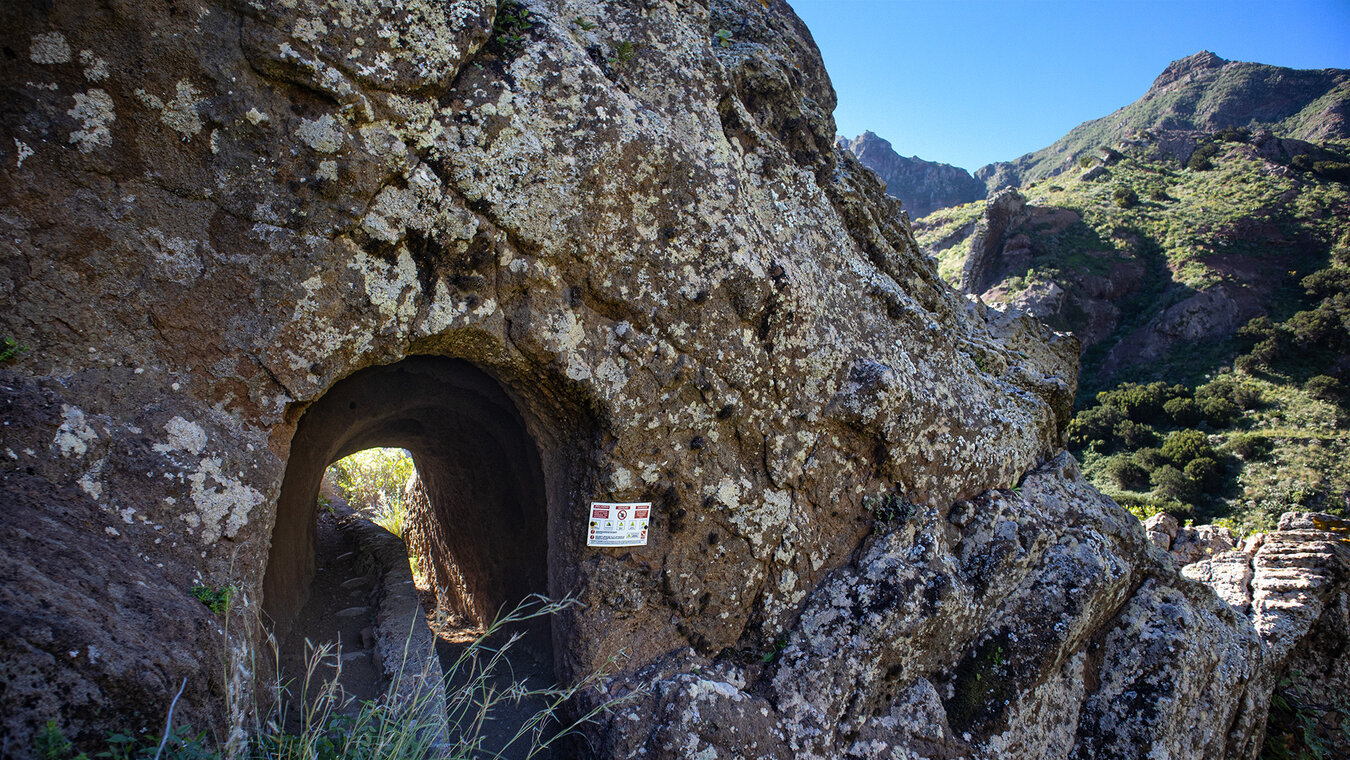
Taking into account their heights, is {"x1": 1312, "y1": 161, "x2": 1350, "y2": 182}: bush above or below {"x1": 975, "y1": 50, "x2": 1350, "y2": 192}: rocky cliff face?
below

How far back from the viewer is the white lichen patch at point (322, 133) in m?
2.81

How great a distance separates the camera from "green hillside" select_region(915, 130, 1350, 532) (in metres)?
17.5

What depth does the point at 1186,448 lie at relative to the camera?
18.4m

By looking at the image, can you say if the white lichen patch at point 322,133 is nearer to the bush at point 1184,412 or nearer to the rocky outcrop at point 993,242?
the bush at point 1184,412

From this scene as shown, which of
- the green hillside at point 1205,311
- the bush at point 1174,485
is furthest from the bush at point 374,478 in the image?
the bush at point 1174,485

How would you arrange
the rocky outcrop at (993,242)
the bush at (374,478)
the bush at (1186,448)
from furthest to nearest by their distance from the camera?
the rocky outcrop at (993,242) → the bush at (1186,448) → the bush at (374,478)

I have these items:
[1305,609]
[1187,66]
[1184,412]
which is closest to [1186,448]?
[1184,412]

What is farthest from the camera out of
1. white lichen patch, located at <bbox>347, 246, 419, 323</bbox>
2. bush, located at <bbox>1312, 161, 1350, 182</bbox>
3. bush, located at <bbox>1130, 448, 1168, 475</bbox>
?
bush, located at <bbox>1312, 161, 1350, 182</bbox>

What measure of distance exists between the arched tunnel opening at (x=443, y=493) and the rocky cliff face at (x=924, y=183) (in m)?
68.6

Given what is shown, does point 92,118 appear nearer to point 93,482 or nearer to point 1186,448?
point 93,482

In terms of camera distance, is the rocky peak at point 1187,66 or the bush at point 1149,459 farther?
the rocky peak at point 1187,66

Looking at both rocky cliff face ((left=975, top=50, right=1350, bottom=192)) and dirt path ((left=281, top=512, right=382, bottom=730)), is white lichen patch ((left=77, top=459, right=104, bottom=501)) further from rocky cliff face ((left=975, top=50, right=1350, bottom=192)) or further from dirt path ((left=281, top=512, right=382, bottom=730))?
rocky cliff face ((left=975, top=50, right=1350, bottom=192))

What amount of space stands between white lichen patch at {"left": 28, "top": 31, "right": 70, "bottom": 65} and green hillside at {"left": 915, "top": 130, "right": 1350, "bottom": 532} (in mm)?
20506

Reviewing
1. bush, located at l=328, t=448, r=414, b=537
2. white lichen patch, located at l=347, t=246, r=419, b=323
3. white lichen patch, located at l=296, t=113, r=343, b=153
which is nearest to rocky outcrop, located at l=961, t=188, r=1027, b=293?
bush, located at l=328, t=448, r=414, b=537
